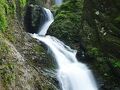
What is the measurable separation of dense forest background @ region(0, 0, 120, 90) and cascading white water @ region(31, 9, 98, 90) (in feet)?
0.96

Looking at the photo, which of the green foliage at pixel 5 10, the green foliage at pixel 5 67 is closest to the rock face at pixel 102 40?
the green foliage at pixel 5 10

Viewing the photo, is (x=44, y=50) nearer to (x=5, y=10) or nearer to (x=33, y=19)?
(x=5, y=10)

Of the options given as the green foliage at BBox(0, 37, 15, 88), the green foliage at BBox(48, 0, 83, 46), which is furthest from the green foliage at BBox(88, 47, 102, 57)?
the green foliage at BBox(0, 37, 15, 88)

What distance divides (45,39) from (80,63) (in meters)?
2.32

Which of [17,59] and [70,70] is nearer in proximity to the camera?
[17,59]

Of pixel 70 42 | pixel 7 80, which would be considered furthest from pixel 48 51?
pixel 7 80

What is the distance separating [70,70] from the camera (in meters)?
12.6

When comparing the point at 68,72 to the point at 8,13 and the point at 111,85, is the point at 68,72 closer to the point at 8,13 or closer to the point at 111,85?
the point at 111,85

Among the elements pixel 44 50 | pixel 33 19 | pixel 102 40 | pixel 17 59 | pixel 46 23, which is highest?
pixel 17 59

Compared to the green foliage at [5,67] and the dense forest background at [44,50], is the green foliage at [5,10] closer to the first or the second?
the dense forest background at [44,50]

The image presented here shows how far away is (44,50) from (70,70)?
1294mm

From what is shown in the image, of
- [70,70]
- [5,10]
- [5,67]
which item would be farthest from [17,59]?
[70,70]

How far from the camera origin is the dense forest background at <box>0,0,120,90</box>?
8.38 m

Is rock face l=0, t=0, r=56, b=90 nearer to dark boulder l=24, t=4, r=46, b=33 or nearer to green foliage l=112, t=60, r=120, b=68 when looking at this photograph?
green foliage l=112, t=60, r=120, b=68
